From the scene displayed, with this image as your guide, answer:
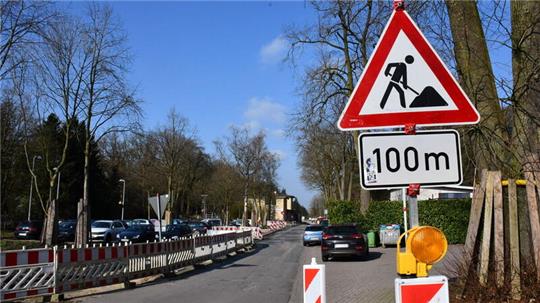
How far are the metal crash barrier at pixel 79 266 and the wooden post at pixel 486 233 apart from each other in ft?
32.0

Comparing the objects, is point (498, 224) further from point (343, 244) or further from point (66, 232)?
point (66, 232)

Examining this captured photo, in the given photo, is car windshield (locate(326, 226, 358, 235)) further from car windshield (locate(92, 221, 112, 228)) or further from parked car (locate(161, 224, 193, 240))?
car windshield (locate(92, 221, 112, 228))

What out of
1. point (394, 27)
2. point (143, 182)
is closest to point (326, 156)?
point (143, 182)

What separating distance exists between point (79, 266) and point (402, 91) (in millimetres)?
12122

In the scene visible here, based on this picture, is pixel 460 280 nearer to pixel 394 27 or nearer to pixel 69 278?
pixel 394 27

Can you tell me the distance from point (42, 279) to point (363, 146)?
11073 mm

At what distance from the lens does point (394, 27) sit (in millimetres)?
3951

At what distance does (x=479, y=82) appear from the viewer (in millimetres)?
8555

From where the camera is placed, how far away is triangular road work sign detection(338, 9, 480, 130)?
387 centimetres

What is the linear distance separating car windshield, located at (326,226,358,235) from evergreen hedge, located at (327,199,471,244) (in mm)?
8177

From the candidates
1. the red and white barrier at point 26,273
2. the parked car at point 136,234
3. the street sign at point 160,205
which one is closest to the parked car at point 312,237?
the parked car at point 136,234

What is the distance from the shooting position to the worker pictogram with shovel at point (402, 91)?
3.87 metres

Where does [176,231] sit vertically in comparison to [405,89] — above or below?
below

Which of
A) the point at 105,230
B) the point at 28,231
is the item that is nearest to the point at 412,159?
the point at 105,230
